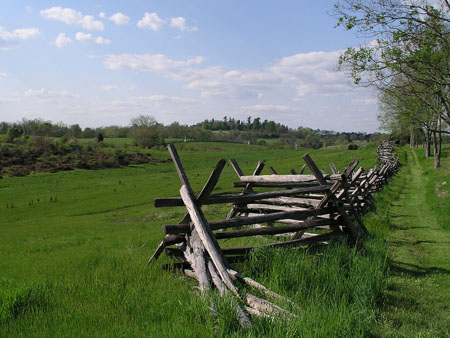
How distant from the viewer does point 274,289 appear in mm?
4012

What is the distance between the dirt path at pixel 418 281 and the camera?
3.88 meters

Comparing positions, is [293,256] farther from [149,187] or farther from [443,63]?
[149,187]

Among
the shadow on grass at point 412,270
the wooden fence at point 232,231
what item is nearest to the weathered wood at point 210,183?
the wooden fence at point 232,231

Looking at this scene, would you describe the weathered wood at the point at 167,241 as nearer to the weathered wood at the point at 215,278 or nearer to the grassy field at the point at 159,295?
the grassy field at the point at 159,295

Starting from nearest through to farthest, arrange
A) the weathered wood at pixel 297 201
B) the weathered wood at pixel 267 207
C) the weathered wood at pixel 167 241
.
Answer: the weathered wood at pixel 167 241 → the weathered wood at pixel 297 201 → the weathered wood at pixel 267 207

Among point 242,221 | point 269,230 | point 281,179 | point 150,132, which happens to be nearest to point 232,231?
point 242,221

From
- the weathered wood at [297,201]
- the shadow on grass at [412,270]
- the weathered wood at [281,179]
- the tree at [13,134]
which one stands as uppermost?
the tree at [13,134]

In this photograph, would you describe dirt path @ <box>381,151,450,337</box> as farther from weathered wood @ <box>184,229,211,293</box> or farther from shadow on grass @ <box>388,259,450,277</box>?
weathered wood @ <box>184,229,211,293</box>

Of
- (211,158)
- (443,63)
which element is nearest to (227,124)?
(211,158)

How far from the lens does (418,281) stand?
17.6ft

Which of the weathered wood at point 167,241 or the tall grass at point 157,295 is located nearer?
the tall grass at point 157,295

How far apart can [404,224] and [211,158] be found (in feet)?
157

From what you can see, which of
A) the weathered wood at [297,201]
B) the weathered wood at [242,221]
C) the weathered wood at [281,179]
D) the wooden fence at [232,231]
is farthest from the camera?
the weathered wood at [297,201]

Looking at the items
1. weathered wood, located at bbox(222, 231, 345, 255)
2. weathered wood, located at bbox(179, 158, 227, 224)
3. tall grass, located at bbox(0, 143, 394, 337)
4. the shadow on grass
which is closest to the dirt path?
the shadow on grass
